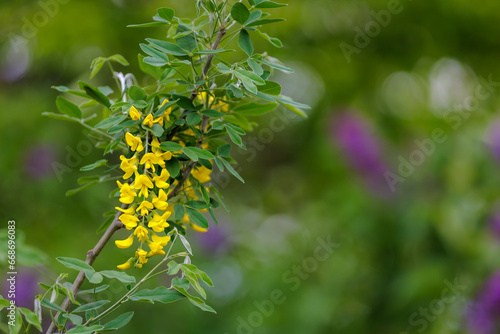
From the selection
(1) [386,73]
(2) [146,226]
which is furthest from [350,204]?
(2) [146,226]

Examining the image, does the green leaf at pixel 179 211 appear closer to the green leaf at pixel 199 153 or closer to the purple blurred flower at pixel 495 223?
the green leaf at pixel 199 153

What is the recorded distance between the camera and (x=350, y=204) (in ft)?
4.96

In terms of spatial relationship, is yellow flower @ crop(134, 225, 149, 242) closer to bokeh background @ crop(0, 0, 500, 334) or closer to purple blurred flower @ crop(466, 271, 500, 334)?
bokeh background @ crop(0, 0, 500, 334)

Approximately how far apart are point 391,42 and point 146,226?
185cm

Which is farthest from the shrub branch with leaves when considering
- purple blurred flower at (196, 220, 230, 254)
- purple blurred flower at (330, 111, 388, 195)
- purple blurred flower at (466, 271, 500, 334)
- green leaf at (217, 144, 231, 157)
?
purple blurred flower at (196, 220, 230, 254)

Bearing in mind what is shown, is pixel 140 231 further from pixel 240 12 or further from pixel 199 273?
pixel 240 12

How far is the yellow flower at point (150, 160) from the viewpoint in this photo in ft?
1.36

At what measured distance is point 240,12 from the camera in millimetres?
455

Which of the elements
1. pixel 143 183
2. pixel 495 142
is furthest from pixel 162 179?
pixel 495 142

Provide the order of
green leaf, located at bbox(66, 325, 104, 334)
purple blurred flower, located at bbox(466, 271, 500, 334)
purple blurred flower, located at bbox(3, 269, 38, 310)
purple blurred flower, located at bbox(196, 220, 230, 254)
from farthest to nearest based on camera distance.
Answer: purple blurred flower, located at bbox(196, 220, 230, 254)
purple blurred flower, located at bbox(3, 269, 38, 310)
purple blurred flower, located at bbox(466, 271, 500, 334)
green leaf, located at bbox(66, 325, 104, 334)

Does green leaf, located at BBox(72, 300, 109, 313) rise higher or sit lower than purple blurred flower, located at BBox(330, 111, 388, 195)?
higher

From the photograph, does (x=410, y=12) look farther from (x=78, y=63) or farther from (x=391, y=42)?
(x=78, y=63)

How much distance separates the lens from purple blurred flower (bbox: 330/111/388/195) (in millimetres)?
1638

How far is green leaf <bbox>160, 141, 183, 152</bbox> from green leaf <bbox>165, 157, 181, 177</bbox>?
17mm
